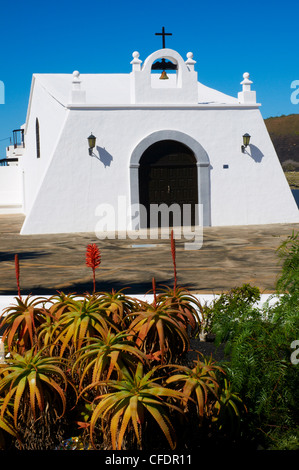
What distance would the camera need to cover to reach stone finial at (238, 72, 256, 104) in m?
18.7

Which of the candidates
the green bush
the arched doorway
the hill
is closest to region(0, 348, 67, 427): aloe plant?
the green bush

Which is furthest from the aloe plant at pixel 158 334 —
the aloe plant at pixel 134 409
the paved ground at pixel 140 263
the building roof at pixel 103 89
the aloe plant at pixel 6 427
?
the building roof at pixel 103 89

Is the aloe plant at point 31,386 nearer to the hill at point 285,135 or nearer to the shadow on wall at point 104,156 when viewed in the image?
the shadow on wall at point 104,156

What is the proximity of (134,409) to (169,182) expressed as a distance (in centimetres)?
1573

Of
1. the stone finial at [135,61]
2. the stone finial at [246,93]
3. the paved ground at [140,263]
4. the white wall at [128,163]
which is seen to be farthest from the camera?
the stone finial at [246,93]

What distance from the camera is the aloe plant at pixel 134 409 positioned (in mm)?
2914

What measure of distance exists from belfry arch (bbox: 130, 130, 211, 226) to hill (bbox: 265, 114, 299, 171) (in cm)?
12403

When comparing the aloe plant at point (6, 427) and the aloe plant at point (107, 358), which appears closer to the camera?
the aloe plant at point (6, 427)

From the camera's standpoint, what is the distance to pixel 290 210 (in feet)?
62.0

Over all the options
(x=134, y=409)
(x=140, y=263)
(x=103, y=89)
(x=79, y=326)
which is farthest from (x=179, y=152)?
(x=134, y=409)

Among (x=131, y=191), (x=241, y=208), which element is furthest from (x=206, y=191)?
(x=131, y=191)

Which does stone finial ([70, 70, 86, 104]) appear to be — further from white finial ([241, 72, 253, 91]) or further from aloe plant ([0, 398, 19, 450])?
aloe plant ([0, 398, 19, 450])

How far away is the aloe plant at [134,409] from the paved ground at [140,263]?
3794 mm
